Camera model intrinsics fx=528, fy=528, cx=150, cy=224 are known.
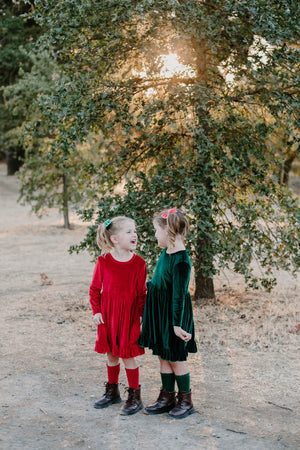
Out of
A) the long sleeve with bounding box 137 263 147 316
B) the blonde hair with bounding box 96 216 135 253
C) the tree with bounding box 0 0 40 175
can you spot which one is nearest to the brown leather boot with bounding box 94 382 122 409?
the long sleeve with bounding box 137 263 147 316

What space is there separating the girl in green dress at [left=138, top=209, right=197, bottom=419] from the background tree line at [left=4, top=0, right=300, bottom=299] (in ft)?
6.82

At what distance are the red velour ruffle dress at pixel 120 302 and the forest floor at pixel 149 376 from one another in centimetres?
54

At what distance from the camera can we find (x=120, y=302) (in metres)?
4.01

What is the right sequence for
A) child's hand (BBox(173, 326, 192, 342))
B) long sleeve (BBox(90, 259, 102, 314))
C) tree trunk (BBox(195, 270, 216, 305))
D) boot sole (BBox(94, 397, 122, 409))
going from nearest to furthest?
child's hand (BBox(173, 326, 192, 342))
long sleeve (BBox(90, 259, 102, 314))
boot sole (BBox(94, 397, 122, 409))
tree trunk (BBox(195, 270, 216, 305))

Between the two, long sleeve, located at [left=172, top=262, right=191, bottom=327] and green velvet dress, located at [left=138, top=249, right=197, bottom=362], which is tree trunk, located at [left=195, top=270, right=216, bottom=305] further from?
long sleeve, located at [left=172, top=262, right=191, bottom=327]

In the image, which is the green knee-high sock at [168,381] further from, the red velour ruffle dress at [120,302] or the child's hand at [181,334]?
the child's hand at [181,334]

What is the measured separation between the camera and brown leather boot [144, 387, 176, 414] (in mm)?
4027

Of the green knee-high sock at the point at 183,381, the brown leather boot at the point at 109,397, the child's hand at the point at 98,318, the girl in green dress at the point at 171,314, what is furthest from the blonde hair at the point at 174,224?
the brown leather boot at the point at 109,397

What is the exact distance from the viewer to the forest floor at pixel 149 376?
3.71 m

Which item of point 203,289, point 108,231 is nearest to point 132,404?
point 108,231

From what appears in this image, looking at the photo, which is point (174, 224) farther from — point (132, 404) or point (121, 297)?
point (132, 404)

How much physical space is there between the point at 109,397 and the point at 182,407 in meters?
0.61

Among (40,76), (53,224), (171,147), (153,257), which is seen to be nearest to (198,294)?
(153,257)

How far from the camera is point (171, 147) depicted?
705 cm
